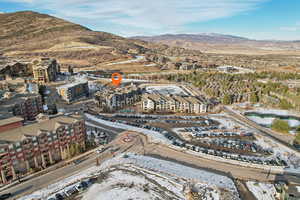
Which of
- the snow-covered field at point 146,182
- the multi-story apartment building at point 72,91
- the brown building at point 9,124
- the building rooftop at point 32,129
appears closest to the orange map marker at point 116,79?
the multi-story apartment building at point 72,91

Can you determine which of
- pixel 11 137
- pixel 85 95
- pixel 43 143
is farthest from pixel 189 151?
pixel 85 95

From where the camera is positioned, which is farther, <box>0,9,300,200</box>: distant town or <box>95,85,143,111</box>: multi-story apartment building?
<box>95,85,143,111</box>: multi-story apartment building

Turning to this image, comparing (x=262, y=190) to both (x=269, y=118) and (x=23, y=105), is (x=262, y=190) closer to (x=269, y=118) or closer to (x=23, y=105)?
(x=269, y=118)

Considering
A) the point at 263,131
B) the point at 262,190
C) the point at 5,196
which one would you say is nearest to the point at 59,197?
the point at 5,196

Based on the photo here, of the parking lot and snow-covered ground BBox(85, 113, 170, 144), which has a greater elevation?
snow-covered ground BBox(85, 113, 170, 144)

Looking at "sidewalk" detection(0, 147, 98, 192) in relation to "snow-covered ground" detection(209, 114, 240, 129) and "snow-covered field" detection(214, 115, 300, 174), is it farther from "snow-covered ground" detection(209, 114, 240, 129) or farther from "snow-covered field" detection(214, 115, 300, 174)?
"snow-covered field" detection(214, 115, 300, 174)

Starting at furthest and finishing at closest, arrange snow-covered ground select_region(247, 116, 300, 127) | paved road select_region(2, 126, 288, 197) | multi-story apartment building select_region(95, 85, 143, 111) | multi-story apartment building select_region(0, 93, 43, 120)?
multi-story apartment building select_region(95, 85, 143, 111), snow-covered ground select_region(247, 116, 300, 127), multi-story apartment building select_region(0, 93, 43, 120), paved road select_region(2, 126, 288, 197)

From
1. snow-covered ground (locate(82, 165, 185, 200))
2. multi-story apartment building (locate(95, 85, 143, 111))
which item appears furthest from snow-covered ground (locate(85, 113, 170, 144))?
snow-covered ground (locate(82, 165, 185, 200))
